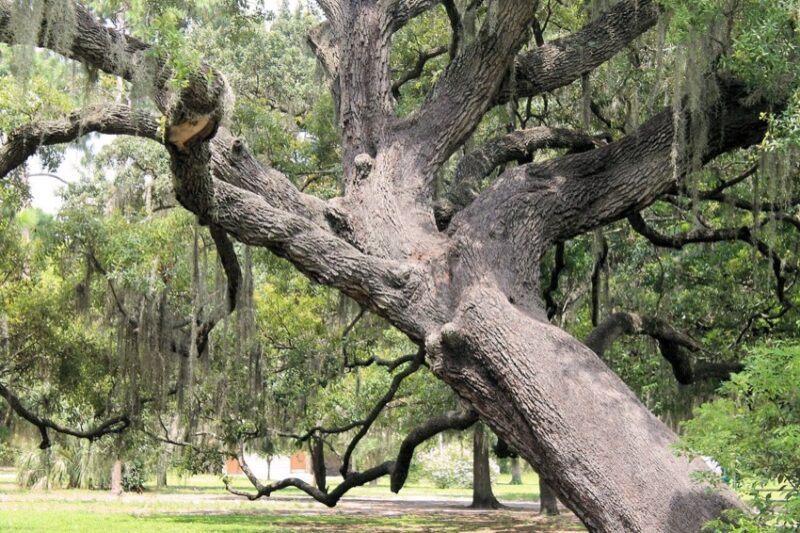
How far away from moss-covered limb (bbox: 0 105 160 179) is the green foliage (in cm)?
394

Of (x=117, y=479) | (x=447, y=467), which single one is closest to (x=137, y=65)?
(x=117, y=479)

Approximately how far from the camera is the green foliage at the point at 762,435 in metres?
3.95

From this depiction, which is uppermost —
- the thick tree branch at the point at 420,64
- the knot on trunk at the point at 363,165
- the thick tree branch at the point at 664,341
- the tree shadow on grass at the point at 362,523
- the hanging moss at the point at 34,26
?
the thick tree branch at the point at 420,64

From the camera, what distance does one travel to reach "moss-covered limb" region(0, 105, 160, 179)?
6.25 metres

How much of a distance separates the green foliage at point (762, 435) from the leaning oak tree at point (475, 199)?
725mm

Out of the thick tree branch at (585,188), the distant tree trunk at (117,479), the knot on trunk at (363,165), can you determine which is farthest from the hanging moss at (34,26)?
the distant tree trunk at (117,479)

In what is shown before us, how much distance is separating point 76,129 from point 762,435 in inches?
193

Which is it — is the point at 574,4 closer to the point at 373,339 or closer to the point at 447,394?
the point at 373,339

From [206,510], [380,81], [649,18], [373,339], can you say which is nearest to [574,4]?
[649,18]

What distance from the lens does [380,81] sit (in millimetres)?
6977

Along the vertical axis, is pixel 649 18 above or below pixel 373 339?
above

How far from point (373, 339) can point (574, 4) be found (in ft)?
19.5

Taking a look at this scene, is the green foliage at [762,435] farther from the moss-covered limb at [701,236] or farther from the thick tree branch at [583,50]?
the moss-covered limb at [701,236]

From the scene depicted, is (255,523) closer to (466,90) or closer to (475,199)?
(475,199)
